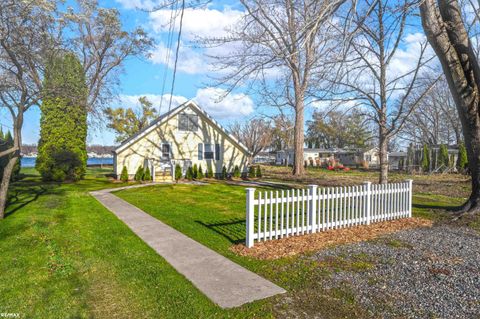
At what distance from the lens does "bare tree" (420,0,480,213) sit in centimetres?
831

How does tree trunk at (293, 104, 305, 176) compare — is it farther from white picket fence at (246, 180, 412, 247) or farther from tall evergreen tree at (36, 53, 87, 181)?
white picket fence at (246, 180, 412, 247)

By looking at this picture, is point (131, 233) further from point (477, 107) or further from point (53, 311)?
point (477, 107)

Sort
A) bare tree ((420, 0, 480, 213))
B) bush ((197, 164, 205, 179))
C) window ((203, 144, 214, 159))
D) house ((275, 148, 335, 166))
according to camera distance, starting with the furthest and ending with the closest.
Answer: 1. house ((275, 148, 335, 166))
2. window ((203, 144, 214, 159))
3. bush ((197, 164, 205, 179))
4. bare tree ((420, 0, 480, 213))

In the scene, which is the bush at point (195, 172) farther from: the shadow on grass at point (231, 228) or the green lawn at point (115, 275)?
the shadow on grass at point (231, 228)

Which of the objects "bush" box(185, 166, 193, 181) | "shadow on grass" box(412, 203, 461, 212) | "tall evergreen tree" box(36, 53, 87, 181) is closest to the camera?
"shadow on grass" box(412, 203, 461, 212)

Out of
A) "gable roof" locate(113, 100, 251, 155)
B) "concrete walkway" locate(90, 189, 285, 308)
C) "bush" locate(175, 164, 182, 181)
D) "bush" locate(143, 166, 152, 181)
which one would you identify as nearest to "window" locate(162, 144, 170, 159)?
"bush" locate(175, 164, 182, 181)

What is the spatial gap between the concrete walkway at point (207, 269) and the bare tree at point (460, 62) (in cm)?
760

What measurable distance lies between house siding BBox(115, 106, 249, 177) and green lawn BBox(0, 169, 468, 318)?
512 inches

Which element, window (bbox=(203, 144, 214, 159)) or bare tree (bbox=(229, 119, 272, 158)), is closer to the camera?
window (bbox=(203, 144, 214, 159))

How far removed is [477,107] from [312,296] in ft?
26.4

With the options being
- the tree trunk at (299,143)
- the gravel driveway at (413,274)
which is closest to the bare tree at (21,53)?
the gravel driveway at (413,274)

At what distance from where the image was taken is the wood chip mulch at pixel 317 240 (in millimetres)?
5773

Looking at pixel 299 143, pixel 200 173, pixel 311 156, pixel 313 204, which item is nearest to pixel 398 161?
pixel 311 156

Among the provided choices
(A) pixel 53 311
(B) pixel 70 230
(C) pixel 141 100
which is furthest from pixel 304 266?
(C) pixel 141 100
